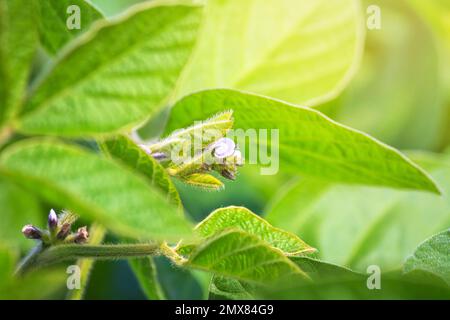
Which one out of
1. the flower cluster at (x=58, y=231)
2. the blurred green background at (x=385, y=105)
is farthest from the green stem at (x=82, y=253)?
the blurred green background at (x=385, y=105)

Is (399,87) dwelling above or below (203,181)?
above

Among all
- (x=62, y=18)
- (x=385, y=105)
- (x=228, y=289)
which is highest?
(x=385, y=105)

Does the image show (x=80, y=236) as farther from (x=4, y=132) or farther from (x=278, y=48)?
(x=278, y=48)

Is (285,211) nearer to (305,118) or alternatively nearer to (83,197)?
(305,118)

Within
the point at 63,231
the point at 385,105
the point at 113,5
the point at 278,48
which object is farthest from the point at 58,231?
the point at 385,105

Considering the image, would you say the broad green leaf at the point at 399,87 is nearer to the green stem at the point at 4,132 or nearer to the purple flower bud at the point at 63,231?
the purple flower bud at the point at 63,231

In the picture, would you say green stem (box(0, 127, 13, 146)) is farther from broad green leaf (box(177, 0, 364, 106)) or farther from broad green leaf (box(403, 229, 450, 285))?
broad green leaf (box(177, 0, 364, 106))
